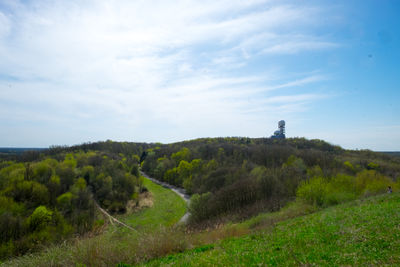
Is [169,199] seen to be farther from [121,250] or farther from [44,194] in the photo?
[121,250]

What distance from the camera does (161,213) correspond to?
168ft

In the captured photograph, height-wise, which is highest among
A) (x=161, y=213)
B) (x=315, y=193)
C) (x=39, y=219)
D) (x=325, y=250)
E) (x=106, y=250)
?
(x=325, y=250)

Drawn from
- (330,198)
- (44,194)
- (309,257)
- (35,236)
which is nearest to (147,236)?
(309,257)

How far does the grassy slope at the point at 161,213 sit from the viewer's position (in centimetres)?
4615

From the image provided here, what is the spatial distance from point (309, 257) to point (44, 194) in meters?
44.2

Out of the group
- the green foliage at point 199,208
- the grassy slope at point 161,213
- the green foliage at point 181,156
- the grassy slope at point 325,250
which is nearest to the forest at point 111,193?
the green foliage at point 199,208

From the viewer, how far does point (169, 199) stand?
6172 centimetres

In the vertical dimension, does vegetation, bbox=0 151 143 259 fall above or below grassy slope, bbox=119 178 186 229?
above

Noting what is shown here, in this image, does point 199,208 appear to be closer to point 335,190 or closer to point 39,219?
point 335,190

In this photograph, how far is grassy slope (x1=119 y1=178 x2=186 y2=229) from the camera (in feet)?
151

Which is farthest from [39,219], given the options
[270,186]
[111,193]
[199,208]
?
[270,186]

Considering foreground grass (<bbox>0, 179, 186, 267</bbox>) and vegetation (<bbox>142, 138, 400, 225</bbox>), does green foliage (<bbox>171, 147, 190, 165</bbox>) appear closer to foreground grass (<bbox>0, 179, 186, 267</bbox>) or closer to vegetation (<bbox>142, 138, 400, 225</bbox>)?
vegetation (<bbox>142, 138, 400, 225</bbox>)

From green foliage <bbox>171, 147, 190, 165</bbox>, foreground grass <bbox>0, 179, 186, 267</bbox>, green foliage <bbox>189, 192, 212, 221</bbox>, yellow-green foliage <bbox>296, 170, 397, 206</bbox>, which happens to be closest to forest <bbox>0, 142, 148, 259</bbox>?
foreground grass <bbox>0, 179, 186, 267</bbox>

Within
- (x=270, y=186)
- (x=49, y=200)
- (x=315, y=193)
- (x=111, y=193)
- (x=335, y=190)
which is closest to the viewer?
(x=315, y=193)
